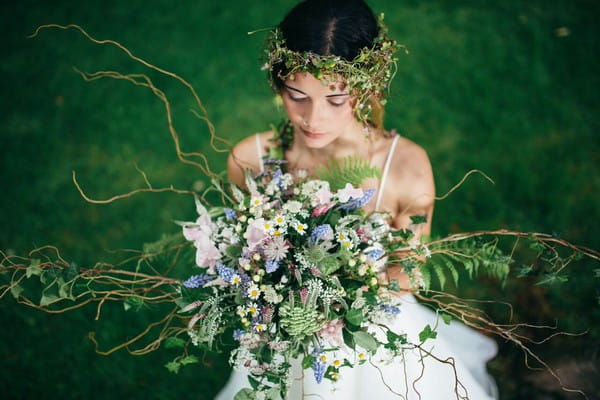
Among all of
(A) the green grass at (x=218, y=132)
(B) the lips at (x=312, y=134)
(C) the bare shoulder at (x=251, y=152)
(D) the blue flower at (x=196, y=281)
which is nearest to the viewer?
(D) the blue flower at (x=196, y=281)

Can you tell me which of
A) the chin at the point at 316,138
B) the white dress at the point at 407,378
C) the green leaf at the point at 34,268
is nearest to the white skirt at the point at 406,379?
→ the white dress at the point at 407,378

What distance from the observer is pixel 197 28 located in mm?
5703

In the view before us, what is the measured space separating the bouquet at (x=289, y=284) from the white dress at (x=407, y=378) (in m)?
0.30

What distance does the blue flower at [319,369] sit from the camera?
164cm

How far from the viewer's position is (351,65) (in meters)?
1.99

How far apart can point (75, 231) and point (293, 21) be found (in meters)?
3.13

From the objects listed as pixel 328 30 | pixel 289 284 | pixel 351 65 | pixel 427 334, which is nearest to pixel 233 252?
pixel 289 284

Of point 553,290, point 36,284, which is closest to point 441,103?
point 553,290

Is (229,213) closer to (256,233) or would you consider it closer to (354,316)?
(256,233)

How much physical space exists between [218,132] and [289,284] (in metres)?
3.45

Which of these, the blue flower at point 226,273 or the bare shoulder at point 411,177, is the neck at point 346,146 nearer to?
the bare shoulder at point 411,177

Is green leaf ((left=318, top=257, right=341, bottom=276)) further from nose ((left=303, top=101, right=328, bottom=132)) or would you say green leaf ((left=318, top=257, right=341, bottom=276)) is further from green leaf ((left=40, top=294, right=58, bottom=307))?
green leaf ((left=40, top=294, right=58, bottom=307))

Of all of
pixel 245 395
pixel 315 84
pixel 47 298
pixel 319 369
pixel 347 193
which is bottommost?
pixel 245 395

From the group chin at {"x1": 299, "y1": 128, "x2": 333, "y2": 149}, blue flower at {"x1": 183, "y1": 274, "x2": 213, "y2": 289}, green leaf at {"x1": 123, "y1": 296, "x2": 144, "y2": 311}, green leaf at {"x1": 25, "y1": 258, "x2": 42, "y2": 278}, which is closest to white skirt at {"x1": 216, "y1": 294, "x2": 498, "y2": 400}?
blue flower at {"x1": 183, "y1": 274, "x2": 213, "y2": 289}
